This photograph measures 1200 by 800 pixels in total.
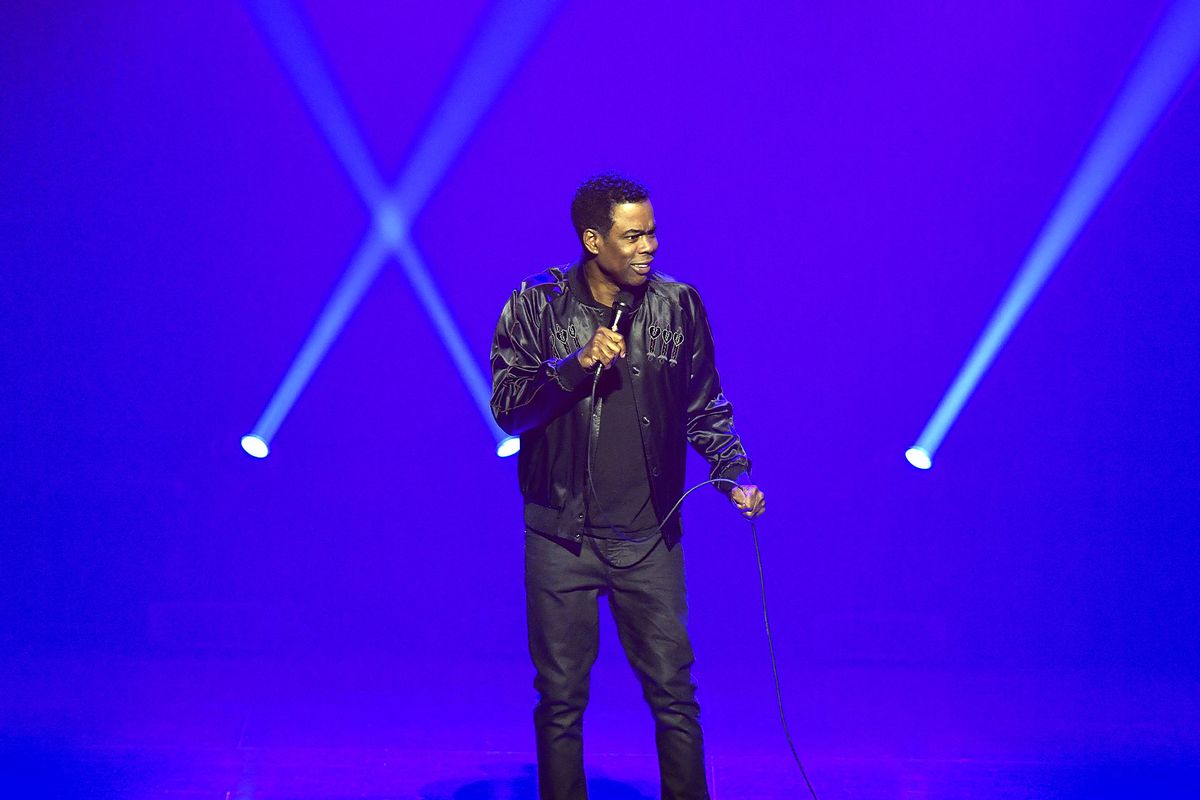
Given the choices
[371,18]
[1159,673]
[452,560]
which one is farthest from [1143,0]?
[452,560]

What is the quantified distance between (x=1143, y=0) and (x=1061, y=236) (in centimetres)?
85

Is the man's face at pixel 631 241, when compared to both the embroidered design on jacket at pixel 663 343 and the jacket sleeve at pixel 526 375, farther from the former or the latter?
the jacket sleeve at pixel 526 375

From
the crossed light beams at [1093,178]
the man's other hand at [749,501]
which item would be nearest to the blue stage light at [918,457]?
the crossed light beams at [1093,178]

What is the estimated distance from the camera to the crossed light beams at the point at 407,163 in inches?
167

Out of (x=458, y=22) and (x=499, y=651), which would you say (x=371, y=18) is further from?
(x=499, y=651)

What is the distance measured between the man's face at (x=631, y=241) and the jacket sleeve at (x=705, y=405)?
257mm

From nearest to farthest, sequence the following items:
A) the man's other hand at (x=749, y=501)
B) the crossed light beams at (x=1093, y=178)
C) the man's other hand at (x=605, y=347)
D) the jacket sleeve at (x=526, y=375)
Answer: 1. the man's other hand at (x=605, y=347)
2. the jacket sleeve at (x=526, y=375)
3. the man's other hand at (x=749, y=501)
4. the crossed light beams at (x=1093, y=178)

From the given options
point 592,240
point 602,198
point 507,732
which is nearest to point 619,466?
point 592,240

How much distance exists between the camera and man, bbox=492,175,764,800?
298 cm

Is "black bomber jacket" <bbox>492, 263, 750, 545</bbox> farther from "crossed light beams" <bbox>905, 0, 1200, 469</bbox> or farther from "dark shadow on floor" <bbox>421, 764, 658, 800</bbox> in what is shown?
"crossed light beams" <bbox>905, 0, 1200, 469</bbox>

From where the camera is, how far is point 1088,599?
4383 millimetres

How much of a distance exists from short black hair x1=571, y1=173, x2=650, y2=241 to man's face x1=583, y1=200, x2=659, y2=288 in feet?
0.06

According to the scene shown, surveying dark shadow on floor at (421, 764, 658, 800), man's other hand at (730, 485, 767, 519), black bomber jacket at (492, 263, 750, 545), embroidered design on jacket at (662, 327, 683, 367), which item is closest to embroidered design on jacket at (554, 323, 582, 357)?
black bomber jacket at (492, 263, 750, 545)

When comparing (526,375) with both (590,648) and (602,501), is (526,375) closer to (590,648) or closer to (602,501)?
(602,501)
